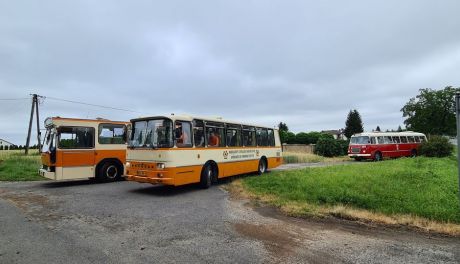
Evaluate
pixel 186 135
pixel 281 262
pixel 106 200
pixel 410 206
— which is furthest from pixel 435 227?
pixel 106 200

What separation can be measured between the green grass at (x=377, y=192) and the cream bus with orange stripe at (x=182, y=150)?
154 centimetres

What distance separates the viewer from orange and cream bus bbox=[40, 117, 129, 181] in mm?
14088

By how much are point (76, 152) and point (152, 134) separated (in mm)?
4469

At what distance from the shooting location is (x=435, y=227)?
7.77 m

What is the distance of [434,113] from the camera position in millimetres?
62438

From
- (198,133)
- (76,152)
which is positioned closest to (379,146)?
(198,133)

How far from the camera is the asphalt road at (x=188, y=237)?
571cm

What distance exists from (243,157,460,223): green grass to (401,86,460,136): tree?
54968 millimetres

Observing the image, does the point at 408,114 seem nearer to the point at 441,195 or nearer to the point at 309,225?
the point at 441,195

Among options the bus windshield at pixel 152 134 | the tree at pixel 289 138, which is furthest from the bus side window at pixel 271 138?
the tree at pixel 289 138

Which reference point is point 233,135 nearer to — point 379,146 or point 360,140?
point 360,140

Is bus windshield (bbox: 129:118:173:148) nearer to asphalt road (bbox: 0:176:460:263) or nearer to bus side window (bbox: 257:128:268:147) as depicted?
asphalt road (bbox: 0:176:460:263)

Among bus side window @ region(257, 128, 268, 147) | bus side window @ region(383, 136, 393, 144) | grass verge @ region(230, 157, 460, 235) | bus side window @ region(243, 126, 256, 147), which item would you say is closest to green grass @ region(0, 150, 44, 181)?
bus side window @ region(243, 126, 256, 147)

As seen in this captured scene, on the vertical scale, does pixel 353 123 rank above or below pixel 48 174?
above
